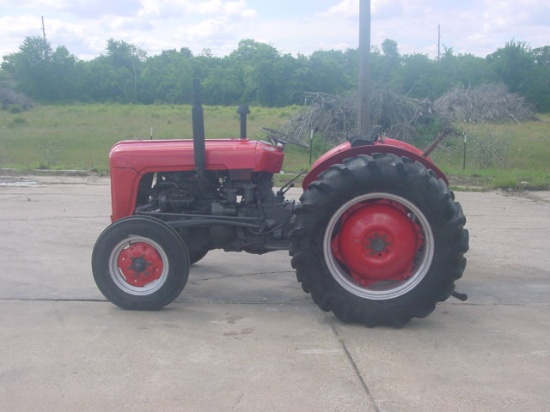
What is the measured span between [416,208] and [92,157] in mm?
17779

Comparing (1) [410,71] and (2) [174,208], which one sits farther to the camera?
(1) [410,71]

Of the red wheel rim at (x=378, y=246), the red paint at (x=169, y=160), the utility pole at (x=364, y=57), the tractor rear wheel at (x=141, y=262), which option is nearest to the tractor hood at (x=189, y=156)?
the red paint at (x=169, y=160)

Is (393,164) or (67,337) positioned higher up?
(393,164)

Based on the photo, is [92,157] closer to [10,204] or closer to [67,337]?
[10,204]

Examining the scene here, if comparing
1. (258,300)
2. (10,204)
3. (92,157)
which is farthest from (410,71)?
(258,300)

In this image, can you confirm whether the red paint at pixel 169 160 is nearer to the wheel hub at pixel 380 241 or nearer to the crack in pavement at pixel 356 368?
the wheel hub at pixel 380 241

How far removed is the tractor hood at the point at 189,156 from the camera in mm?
6207

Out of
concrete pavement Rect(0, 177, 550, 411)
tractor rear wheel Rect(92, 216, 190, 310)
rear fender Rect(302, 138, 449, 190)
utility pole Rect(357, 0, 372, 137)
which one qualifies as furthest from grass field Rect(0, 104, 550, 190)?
tractor rear wheel Rect(92, 216, 190, 310)

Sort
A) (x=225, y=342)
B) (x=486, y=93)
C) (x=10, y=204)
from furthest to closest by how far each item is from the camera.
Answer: (x=486, y=93) < (x=10, y=204) < (x=225, y=342)

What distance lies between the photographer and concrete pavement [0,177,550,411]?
4.32 metres

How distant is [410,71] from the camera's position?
47250 mm

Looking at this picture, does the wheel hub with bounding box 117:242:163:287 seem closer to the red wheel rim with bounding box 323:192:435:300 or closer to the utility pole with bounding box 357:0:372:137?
the red wheel rim with bounding box 323:192:435:300

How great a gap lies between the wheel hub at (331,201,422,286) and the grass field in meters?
10.0

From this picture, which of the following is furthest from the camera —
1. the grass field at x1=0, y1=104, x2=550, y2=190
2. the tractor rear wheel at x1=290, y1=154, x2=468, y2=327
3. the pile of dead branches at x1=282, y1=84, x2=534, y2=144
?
the pile of dead branches at x1=282, y1=84, x2=534, y2=144
